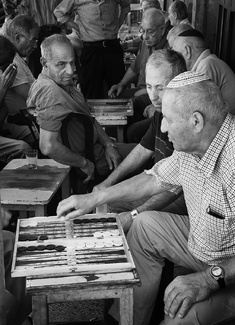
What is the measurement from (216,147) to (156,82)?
0.94 meters

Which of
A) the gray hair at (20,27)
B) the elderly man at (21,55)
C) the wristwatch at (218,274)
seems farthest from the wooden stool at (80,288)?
the gray hair at (20,27)

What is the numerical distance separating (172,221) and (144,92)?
3.23 metres

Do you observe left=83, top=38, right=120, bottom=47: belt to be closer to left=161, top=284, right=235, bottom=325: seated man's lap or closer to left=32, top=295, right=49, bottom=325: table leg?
left=161, top=284, right=235, bottom=325: seated man's lap

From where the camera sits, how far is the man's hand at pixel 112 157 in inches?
146

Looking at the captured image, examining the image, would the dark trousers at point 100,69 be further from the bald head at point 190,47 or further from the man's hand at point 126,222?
the man's hand at point 126,222

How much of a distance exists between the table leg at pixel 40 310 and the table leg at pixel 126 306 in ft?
0.95

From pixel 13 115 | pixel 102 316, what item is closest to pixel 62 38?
pixel 13 115

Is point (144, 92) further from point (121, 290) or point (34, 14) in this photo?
point (121, 290)

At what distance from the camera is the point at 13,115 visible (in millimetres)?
4543

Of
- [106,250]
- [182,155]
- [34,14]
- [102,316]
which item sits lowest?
[102,316]

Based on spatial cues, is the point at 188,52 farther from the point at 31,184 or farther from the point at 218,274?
the point at 218,274

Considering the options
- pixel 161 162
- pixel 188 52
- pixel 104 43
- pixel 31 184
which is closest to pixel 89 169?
pixel 31 184

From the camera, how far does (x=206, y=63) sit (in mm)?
4023

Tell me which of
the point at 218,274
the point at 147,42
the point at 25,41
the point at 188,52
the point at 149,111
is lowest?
the point at 149,111
